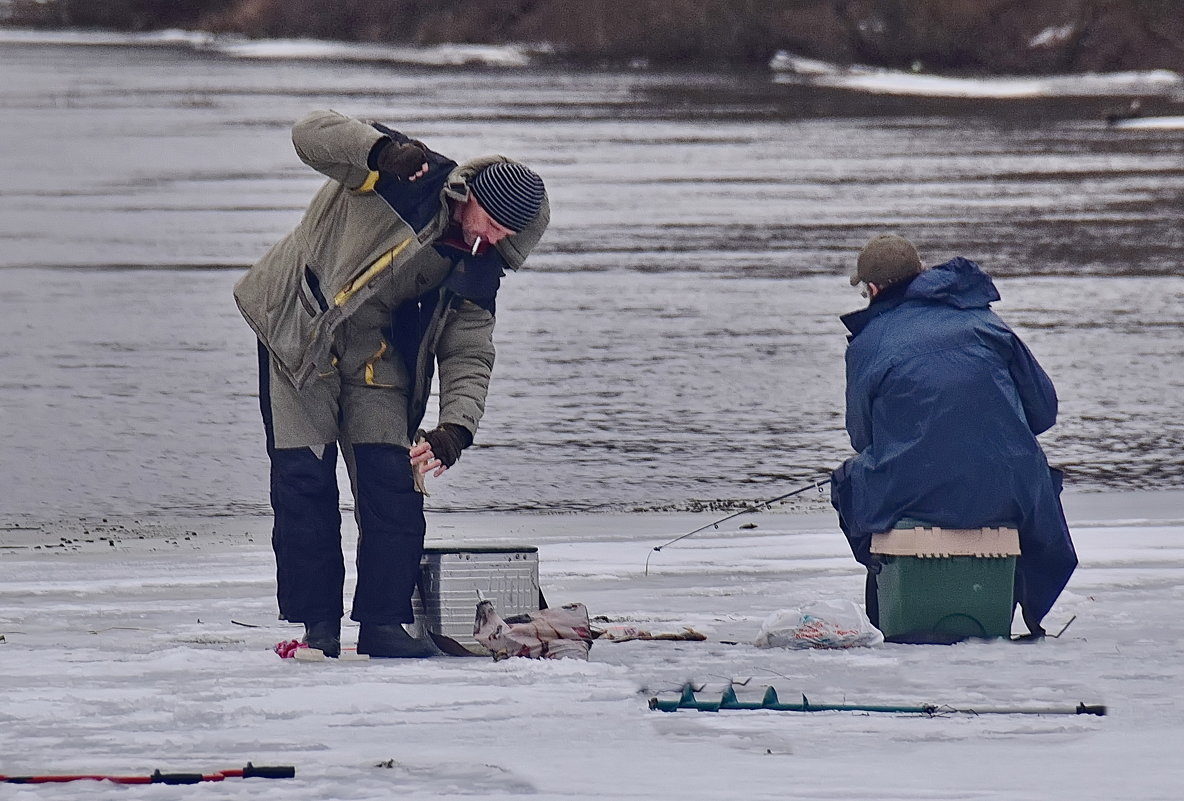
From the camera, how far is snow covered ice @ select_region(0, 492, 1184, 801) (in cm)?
454

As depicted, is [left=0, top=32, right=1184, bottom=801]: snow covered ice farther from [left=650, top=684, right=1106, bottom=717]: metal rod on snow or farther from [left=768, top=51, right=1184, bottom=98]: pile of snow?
[left=768, top=51, right=1184, bottom=98]: pile of snow

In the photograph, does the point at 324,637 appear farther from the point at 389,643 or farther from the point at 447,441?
the point at 447,441

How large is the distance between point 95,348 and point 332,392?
24.4 feet

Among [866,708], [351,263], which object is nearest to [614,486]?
[351,263]

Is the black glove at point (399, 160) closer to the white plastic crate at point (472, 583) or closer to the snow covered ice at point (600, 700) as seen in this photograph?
the white plastic crate at point (472, 583)

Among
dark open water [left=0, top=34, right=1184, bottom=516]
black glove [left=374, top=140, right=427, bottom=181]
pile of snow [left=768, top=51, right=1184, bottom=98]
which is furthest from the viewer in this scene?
pile of snow [left=768, top=51, right=1184, bottom=98]

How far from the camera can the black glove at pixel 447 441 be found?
217 inches

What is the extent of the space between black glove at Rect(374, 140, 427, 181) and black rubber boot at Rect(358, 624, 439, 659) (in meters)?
1.17

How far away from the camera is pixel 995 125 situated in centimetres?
3161

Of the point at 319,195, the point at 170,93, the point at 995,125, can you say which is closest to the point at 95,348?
the point at 319,195

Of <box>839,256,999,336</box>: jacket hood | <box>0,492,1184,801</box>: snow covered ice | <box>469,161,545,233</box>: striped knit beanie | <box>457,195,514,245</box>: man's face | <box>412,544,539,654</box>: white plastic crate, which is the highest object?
<box>469,161,545,233</box>: striped knit beanie

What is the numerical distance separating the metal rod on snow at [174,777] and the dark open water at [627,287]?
14.1ft

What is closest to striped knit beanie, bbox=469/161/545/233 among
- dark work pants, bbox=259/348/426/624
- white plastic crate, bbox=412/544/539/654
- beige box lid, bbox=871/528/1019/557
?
dark work pants, bbox=259/348/426/624

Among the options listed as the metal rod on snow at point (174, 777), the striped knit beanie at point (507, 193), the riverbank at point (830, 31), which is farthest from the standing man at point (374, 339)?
the riverbank at point (830, 31)
